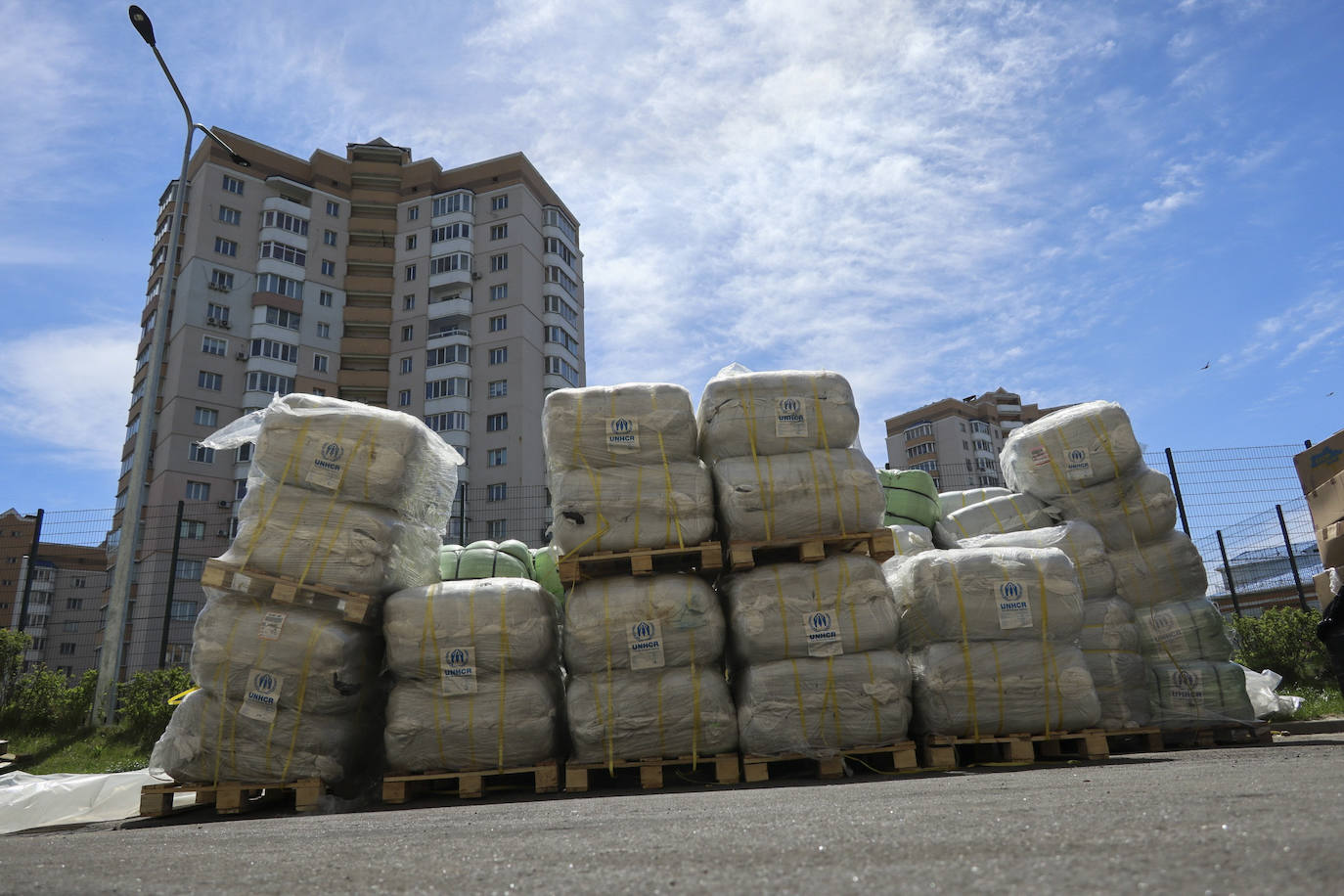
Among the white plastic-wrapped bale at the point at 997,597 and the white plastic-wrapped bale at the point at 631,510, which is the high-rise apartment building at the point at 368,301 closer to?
the white plastic-wrapped bale at the point at 631,510

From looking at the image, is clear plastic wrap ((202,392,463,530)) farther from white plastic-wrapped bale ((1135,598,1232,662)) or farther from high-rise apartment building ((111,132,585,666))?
high-rise apartment building ((111,132,585,666))

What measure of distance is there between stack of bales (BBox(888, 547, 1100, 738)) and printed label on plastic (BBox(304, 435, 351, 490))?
13.4 feet

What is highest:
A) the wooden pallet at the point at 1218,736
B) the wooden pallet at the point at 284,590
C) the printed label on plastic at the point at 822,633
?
the wooden pallet at the point at 284,590

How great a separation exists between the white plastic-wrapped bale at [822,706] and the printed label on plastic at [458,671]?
1.80 meters

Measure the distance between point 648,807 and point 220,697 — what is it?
329 centimetres

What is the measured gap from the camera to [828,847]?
2.12 metres

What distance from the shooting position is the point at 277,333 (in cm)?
4425

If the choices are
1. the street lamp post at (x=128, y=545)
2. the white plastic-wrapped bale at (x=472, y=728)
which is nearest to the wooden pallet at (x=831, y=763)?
the white plastic-wrapped bale at (x=472, y=728)

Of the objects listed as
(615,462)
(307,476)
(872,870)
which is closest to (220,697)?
(307,476)

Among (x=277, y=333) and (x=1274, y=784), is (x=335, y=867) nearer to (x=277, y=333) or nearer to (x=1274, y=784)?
(x=1274, y=784)

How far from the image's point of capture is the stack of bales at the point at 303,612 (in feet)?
17.9

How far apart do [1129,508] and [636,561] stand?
4101mm

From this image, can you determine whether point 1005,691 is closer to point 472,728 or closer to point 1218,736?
point 1218,736

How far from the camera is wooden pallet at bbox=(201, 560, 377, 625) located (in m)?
5.50
